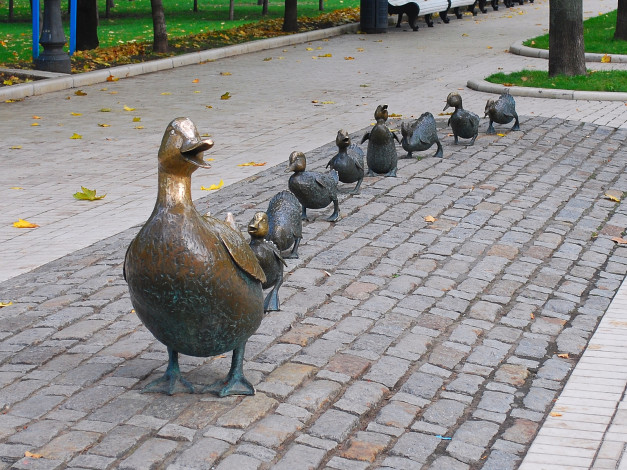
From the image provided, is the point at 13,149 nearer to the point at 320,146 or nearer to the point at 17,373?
the point at 320,146

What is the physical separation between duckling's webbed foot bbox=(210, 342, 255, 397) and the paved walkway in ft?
0.18

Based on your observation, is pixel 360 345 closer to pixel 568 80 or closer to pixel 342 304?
pixel 342 304

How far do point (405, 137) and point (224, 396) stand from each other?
5.78 meters

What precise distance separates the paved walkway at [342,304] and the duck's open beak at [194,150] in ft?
4.13

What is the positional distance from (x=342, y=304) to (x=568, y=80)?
982cm

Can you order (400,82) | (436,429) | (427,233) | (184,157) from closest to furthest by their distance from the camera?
(184,157), (436,429), (427,233), (400,82)

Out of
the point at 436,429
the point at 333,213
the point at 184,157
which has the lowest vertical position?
the point at 436,429

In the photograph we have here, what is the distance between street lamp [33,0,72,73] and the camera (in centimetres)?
1599

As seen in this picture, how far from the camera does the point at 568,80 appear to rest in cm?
1497

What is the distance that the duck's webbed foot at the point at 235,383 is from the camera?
490 centimetres

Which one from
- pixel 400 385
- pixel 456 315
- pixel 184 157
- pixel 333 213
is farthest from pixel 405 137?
pixel 184 157

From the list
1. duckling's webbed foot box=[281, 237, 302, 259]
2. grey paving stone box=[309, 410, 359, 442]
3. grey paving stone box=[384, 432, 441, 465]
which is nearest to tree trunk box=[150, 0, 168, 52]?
duckling's webbed foot box=[281, 237, 302, 259]

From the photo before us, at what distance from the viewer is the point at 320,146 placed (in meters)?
11.1

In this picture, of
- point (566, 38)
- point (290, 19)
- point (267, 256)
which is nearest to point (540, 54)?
point (566, 38)
